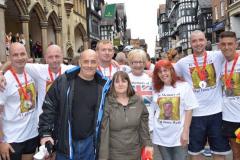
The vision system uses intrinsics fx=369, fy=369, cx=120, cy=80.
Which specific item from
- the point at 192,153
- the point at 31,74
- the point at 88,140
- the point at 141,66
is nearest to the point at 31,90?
the point at 31,74

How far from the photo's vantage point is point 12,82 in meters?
4.86

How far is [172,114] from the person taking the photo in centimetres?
497

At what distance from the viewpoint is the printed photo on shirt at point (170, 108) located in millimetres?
4973

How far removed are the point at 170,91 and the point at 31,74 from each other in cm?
198

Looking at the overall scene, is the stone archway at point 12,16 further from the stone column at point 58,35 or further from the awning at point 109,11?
the awning at point 109,11

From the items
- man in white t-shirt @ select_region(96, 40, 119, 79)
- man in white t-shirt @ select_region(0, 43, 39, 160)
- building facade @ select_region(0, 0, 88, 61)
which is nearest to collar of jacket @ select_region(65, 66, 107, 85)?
man in white t-shirt @ select_region(0, 43, 39, 160)

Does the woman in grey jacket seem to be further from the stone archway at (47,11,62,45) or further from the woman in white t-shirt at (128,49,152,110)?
the stone archway at (47,11,62,45)

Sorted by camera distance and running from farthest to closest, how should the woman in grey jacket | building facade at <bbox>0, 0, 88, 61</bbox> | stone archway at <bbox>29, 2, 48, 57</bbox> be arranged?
stone archway at <bbox>29, 2, 48, 57</bbox>
building facade at <bbox>0, 0, 88, 61</bbox>
the woman in grey jacket

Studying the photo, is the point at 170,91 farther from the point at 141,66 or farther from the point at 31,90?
the point at 31,90

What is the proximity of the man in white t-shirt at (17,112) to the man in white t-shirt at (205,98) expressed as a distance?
2.35 metres

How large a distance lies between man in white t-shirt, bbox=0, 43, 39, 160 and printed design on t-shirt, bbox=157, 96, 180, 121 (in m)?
1.76

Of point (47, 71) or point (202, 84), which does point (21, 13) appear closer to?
point (47, 71)

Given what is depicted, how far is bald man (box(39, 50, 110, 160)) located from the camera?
4301 millimetres

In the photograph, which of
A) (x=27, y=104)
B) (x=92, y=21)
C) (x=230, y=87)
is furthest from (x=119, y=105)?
(x=92, y=21)
